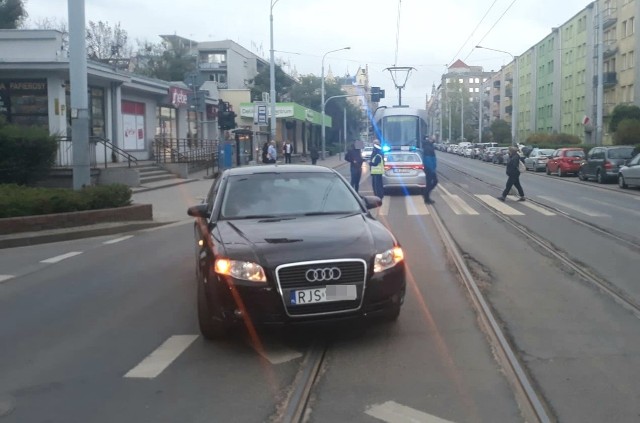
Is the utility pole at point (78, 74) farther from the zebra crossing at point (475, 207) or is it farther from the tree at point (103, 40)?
the tree at point (103, 40)

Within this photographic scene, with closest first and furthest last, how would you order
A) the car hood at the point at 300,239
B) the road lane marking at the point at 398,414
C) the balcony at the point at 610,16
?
the road lane marking at the point at 398,414 < the car hood at the point at 300,239 < the balcony at the point at 610,16

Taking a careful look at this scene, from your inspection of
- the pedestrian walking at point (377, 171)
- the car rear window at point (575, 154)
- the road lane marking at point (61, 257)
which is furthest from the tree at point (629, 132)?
the road lane marking at point (61, 257)

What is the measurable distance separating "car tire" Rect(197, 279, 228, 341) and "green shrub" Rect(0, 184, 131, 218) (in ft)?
29.2

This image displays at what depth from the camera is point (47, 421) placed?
5.04m

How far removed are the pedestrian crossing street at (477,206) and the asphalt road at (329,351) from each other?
6.99m

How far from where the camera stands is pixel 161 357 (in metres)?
6.50

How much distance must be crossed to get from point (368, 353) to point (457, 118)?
458ft

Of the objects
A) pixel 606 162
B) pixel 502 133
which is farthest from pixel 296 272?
pixel 502 133

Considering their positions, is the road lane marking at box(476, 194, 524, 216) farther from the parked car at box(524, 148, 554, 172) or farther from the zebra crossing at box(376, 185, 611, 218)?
the parked car at box(524, 148, 554, 172)

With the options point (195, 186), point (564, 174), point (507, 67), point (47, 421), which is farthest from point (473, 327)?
point (507, 67)

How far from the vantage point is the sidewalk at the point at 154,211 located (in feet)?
46.1

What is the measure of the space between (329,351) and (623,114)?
47.8 meters

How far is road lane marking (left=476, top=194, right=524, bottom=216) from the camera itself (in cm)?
1850

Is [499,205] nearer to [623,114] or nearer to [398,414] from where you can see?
[398,414]
